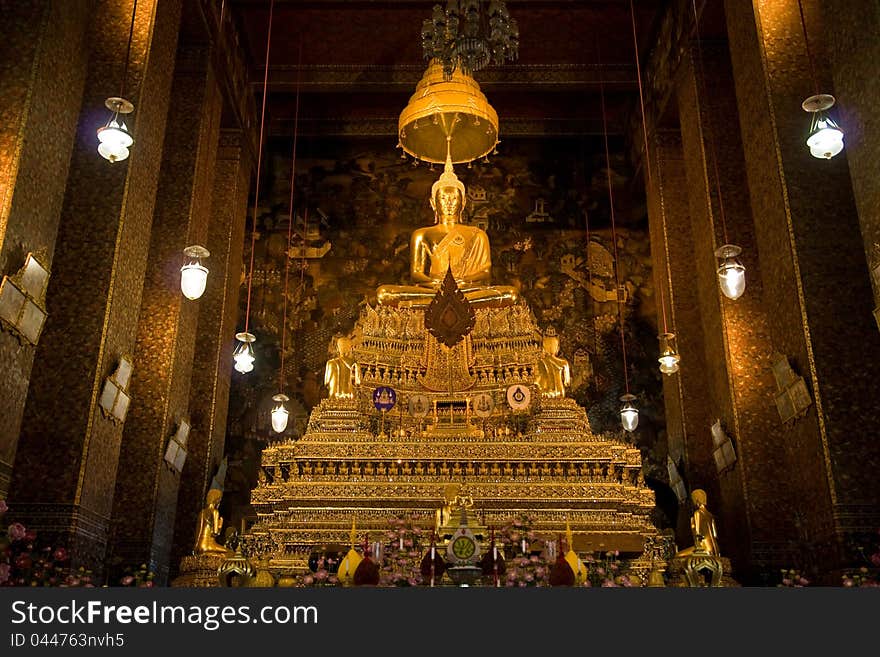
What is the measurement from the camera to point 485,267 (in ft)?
32.4

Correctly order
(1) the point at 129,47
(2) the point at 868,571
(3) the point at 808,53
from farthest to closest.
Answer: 1. (1) the point at 129,47
2. (3) the point at 808,53
3. (2) the point at 868,571

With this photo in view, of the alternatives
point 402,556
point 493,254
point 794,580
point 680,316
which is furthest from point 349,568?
point 493,254

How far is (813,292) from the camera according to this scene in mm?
5691

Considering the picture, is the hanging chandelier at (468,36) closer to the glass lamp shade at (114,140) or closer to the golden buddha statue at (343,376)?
the glass lamp shade at (114,140)

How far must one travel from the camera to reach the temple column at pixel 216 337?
8.63m

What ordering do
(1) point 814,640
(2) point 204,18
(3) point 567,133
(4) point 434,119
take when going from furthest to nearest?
(3) point 567,133, (4) point 434,119, (2) point 204,18, (1) point 814,640

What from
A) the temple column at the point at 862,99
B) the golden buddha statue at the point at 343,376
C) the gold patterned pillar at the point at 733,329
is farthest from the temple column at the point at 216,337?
the temple column at the point at 862,99

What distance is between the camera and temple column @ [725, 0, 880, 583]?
5.30 m

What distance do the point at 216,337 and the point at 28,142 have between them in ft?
15.6

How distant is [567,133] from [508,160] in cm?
92

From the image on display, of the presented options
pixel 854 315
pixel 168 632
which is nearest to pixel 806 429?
pixel 854 315

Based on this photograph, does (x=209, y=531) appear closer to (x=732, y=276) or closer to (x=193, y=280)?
(x=193, y=280)

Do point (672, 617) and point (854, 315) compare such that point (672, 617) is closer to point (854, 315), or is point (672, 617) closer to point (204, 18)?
point (854, 315)

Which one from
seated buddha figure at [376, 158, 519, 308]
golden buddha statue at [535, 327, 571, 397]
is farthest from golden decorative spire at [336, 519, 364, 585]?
seated buddha figure at [376, 158, 519, 308]
